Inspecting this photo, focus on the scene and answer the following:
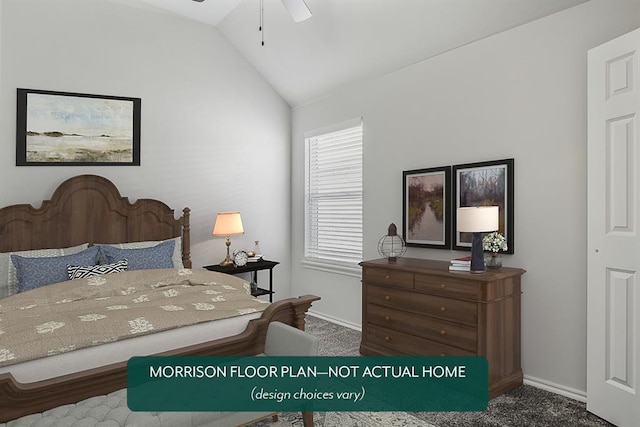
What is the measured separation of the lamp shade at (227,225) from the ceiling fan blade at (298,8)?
2.24 m

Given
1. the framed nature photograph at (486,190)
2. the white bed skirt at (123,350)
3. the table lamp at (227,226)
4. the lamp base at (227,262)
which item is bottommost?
the white bed skirt at (123,350)

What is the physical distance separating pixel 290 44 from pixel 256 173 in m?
1.58

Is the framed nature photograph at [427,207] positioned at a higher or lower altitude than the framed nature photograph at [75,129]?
lower

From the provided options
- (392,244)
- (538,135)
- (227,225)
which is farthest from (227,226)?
(538,135)

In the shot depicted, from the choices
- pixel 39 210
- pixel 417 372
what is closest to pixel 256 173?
pixel 39 210

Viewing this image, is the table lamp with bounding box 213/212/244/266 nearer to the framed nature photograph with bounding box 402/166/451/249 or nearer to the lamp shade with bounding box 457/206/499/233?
the framed nature photograph with bounding box 402/166/451/249

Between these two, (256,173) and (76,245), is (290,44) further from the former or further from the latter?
(76,245)

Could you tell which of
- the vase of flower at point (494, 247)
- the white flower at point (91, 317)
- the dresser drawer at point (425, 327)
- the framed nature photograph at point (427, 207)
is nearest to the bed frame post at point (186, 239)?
the white flower at point (91, 317)

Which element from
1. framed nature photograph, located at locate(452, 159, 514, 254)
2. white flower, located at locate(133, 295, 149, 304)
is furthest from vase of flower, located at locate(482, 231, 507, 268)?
white flower, located at locate(133, 295, 149, 304)

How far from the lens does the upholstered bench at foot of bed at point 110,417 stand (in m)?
1.79

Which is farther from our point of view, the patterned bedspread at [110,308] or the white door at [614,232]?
the white door at [614,232]

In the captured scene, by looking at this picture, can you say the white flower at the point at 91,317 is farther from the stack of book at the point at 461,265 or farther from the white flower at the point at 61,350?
the stack of book at the point at 461,265

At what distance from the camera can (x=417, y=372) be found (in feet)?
10.8

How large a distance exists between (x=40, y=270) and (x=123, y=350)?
1.65m
